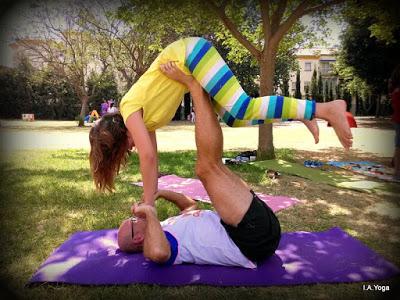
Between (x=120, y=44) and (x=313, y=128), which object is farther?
(x=120, y=44)

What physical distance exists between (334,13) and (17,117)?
19.8 meters

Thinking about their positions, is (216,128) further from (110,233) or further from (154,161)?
(110,233)

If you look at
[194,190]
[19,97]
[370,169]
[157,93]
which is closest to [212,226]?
[157,93]

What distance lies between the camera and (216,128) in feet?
9.46

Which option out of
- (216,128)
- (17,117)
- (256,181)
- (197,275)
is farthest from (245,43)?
(17,117)

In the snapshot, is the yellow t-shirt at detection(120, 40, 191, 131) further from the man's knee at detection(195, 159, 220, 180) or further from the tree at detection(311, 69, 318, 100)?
the tree at detection(311, 69, 318, 100)

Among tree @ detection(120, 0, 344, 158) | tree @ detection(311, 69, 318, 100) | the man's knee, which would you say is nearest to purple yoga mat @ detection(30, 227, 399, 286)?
the man's knee

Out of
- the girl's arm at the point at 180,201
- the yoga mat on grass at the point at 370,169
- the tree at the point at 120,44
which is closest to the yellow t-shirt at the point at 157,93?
the girl's arm at the point at 180,201

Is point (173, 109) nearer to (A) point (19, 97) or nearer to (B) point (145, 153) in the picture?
(B) point (145, 153)

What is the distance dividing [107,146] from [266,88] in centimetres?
551

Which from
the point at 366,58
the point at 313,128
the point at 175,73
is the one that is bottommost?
the point at 313,128

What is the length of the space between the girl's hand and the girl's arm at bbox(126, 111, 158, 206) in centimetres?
41

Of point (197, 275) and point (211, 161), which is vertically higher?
point (211, 161)

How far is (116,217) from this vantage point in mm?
4211
